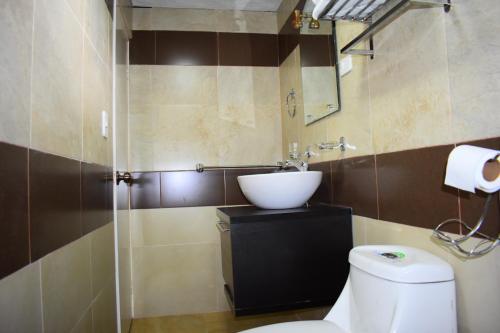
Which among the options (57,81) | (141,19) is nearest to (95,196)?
(57,81)

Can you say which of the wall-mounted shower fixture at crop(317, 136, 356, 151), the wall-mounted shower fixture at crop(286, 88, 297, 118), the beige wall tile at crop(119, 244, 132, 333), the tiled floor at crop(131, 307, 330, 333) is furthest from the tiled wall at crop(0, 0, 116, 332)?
the wall-mounted shower fixture at crop(286, 88, 297, 118)

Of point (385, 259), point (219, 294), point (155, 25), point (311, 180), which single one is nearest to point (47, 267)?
point (385, 259)

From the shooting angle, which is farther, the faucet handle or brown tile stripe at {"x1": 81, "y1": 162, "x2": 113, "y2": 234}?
the faucet handle

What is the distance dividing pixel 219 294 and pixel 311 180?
1309mm

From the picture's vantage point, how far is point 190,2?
2.32m

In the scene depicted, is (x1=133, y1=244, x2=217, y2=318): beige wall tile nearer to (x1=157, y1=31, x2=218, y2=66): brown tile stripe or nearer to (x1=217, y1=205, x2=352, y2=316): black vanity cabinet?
(x1=217, y1=205, x2=352, y2=316): black vanity cabinet

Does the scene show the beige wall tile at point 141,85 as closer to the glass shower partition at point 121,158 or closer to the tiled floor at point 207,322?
the glass shower partition at point 121,158

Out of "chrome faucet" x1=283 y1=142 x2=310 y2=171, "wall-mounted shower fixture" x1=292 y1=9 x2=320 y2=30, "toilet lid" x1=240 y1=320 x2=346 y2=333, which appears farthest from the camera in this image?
"chrome faucet" x1=283 y1=142 x2=310 y2=171

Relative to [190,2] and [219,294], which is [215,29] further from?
[219,294]

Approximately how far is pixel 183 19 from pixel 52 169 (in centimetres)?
188

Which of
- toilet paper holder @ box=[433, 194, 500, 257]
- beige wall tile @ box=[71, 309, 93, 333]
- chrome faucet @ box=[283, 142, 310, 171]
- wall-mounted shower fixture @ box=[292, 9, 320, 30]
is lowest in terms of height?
beige wall tile @ box=[71, 309, 93, 333]

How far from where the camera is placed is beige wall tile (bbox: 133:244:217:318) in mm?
2227

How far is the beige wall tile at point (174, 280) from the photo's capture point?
2.23 meters

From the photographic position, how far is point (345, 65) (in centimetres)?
152
